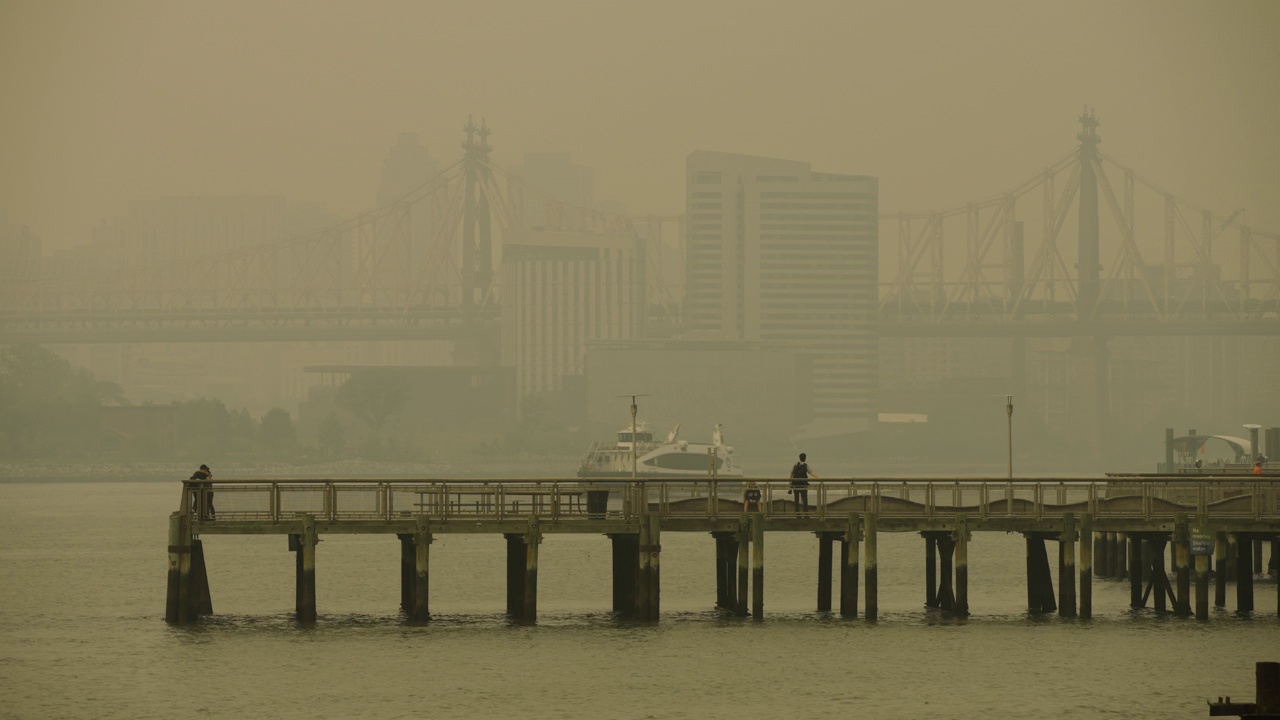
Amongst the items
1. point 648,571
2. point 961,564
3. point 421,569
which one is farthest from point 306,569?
point 961,564

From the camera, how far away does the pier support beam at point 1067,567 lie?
187 ft

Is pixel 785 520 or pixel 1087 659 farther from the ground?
pixel 785 520

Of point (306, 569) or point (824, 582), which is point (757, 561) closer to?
point (824, 582)

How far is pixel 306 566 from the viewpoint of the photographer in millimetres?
57094

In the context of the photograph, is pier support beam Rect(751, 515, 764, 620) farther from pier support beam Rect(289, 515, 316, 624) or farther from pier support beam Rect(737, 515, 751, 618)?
pier support beam Rect(289, 515, 316, 624)

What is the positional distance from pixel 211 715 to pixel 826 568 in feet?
73.7

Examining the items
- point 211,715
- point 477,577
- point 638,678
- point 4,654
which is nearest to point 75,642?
point 4,654

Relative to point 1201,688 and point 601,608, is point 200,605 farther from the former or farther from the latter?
point 1201,688

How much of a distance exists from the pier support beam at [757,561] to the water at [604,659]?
0.72 m

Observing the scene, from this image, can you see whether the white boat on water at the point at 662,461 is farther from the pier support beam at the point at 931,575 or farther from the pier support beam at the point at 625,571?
the pier support beam at the point at 625,571

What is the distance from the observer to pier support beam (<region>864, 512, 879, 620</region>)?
56500 millimetres

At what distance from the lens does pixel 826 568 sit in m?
63.7

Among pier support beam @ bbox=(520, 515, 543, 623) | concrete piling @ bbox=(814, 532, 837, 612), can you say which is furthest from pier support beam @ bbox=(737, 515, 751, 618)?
pier support beam @ bbox=(520, 515, 543, 623)

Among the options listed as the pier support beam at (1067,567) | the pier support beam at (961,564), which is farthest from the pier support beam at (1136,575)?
the pier support beam at (961,564)
